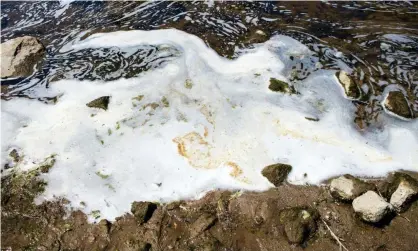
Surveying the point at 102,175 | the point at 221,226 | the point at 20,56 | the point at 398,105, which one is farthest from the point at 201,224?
the point at 20,56

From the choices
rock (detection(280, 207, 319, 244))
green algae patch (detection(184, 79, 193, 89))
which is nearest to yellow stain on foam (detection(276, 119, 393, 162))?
rock (detection(280, 207, 319, 244))

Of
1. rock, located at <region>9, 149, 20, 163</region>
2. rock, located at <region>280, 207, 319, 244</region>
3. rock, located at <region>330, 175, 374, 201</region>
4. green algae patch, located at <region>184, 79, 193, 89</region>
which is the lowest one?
rock, located at <region>9, 149, 20, 163</region>

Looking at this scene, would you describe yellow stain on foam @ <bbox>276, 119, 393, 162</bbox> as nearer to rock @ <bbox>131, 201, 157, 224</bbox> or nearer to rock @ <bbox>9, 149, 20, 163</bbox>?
rock @ <bbox>131, 201, 157, 224</bbox>

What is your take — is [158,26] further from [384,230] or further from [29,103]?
[384,230]

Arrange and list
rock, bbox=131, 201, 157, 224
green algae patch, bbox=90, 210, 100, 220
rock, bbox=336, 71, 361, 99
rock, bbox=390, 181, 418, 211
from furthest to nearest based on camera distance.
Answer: rock, bbox=336, 71, 361, 99, green algae patch, bbox=90, 210, 100, 220, rock, bbox=131, 201, 157, 224, rock, bbox=390, 181, 418, 211

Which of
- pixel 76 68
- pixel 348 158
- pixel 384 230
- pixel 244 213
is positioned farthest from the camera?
pixel 76 68

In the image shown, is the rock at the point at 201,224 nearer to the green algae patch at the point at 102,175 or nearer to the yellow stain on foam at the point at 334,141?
the green algae patch at the point at 102,175

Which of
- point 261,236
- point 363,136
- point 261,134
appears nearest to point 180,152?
point 261,134
